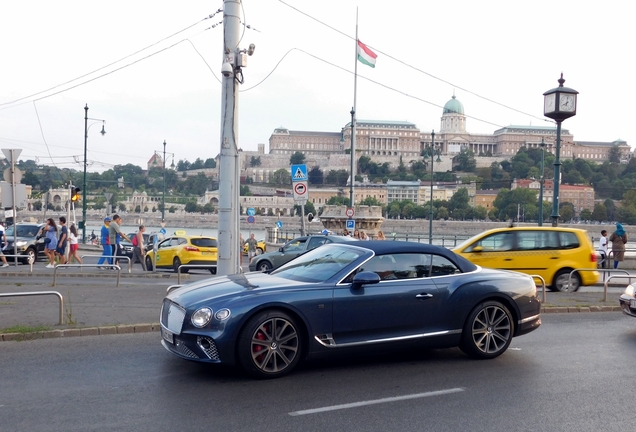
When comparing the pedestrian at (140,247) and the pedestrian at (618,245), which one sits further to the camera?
the pedestrian at (618,245)

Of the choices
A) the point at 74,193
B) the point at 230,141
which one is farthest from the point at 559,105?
the point at 74,193

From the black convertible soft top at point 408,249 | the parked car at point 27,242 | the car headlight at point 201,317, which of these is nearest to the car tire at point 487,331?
the black convertible soft top at point 408,249

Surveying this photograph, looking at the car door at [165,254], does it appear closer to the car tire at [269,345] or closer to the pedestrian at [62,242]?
the pedestrian at [62,242]

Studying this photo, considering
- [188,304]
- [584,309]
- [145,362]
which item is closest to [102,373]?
[145,362]

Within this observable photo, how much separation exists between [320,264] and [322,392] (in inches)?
69.0

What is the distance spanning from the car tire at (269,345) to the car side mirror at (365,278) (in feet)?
2.65

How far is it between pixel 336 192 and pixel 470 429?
12687 centimetres

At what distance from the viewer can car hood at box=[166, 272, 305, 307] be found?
705cm

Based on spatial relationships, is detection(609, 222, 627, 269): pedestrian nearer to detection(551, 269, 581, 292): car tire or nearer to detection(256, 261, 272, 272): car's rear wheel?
detection(551, 269, 581, 292): car tire

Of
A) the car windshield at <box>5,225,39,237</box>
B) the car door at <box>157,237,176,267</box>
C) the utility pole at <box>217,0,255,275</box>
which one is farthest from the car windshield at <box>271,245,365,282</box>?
the car windshield at <box>5,225,39,237</box>

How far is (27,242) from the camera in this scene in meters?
28.4

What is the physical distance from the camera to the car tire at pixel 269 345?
6793 mm

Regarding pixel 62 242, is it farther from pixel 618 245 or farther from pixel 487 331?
pixel 618 245

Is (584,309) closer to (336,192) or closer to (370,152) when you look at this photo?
(336,192)
